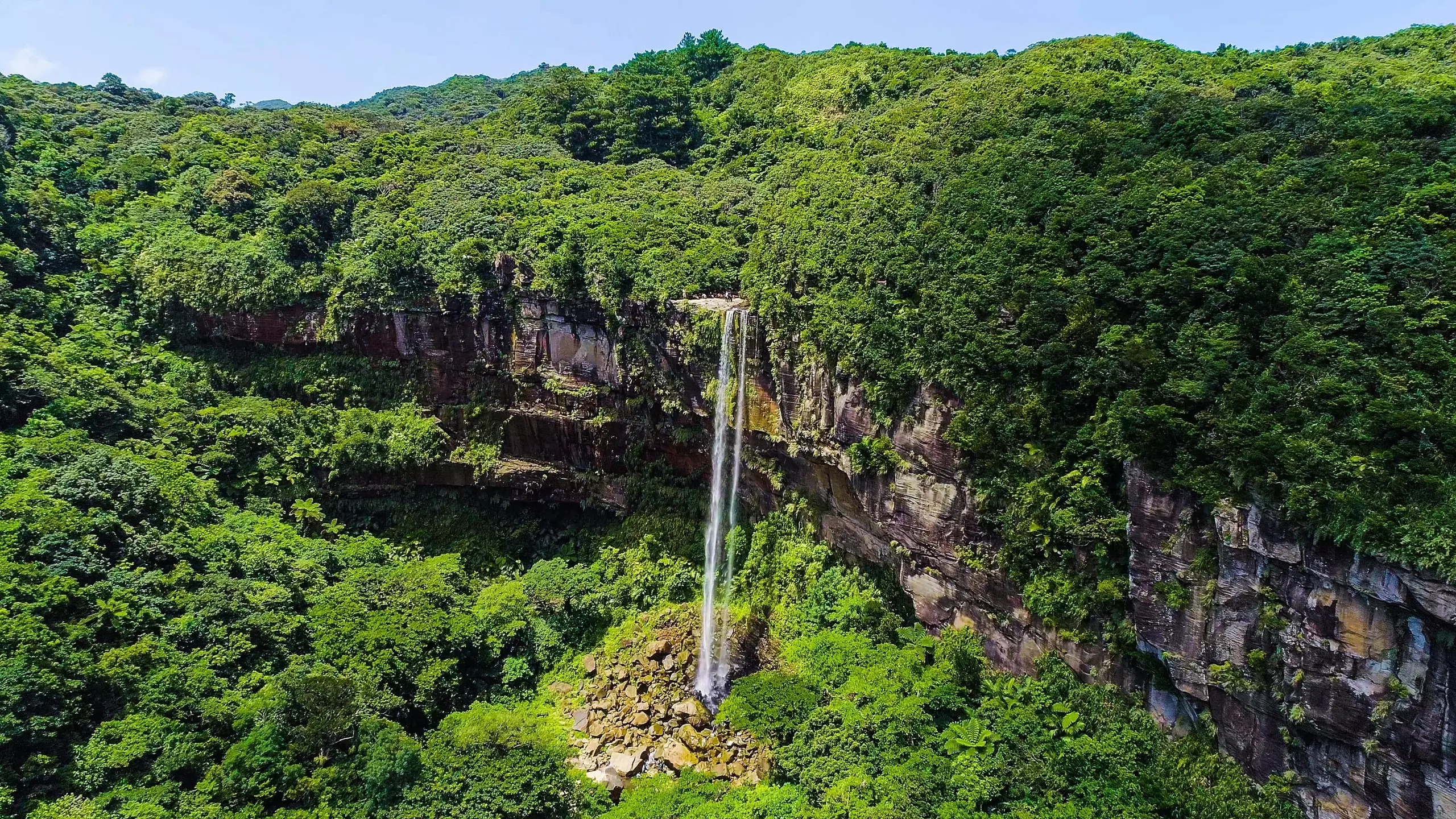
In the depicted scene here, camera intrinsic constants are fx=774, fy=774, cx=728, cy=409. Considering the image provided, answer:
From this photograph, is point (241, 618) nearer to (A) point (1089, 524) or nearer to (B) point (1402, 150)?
(A) point (1089, 524)

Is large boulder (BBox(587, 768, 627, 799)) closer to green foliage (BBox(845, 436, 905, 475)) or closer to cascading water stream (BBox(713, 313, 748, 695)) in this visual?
cascading water stream (BBox(713, 313, 748, 695))

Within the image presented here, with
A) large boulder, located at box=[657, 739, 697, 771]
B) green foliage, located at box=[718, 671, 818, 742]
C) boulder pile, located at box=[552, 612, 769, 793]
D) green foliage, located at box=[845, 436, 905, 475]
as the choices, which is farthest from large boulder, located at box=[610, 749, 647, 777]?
green foliage, located at box=[845, 436, 905, 475]

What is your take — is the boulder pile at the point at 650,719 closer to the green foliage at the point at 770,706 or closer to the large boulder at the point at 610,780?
the large boulder at the point at 610,780

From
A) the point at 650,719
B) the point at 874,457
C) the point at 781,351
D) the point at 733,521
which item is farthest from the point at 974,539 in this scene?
the point at 650,719

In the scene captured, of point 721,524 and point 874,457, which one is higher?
point 874,457

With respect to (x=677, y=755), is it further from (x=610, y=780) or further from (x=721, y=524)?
(x=721, y=524)
